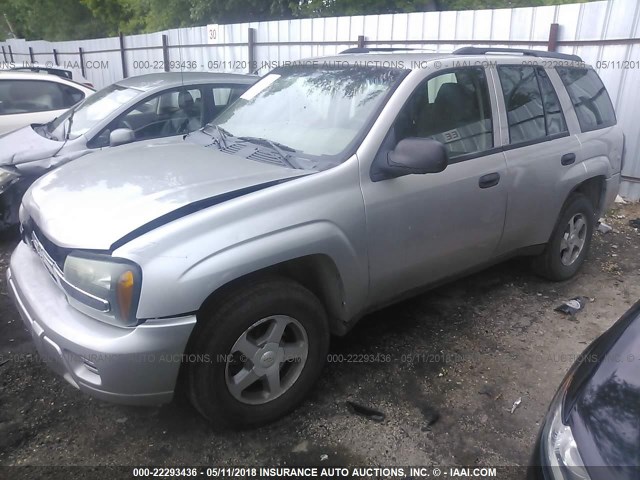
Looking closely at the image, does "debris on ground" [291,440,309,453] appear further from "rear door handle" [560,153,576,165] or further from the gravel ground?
"rear door handle" [560,153,576,165]

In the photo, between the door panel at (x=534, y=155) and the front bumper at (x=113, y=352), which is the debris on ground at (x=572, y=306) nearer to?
the door panel at (x=534, y=155)

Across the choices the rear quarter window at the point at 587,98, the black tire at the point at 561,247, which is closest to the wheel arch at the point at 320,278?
the black tire at the point at 561,247

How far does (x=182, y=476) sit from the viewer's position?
2430 mm

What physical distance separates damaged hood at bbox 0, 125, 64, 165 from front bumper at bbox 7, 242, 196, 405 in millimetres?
3143

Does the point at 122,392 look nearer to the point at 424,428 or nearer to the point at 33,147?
the point at 424,428

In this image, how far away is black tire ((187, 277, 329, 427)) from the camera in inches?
92.5

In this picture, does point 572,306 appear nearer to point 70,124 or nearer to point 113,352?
point 113,352

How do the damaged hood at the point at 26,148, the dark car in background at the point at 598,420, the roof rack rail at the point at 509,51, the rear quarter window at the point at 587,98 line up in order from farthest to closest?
1. the damaged hood at the point at 26,148
2. the rear quarter window at the point at 587,98
3. the roof rack rail at the point at 509,51
4. the dark car in background at the point at 598,420

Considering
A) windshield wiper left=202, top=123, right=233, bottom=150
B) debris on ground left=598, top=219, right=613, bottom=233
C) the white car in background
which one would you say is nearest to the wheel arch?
windshield wiper left=202, top=123, right=233, bottom=150

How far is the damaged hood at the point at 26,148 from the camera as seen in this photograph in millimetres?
5012

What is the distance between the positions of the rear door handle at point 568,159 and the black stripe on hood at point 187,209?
2.38m

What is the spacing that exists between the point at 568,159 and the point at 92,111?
474cm

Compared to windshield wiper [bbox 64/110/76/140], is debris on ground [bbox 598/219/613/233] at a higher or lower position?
lower

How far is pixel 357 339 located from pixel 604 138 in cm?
270
